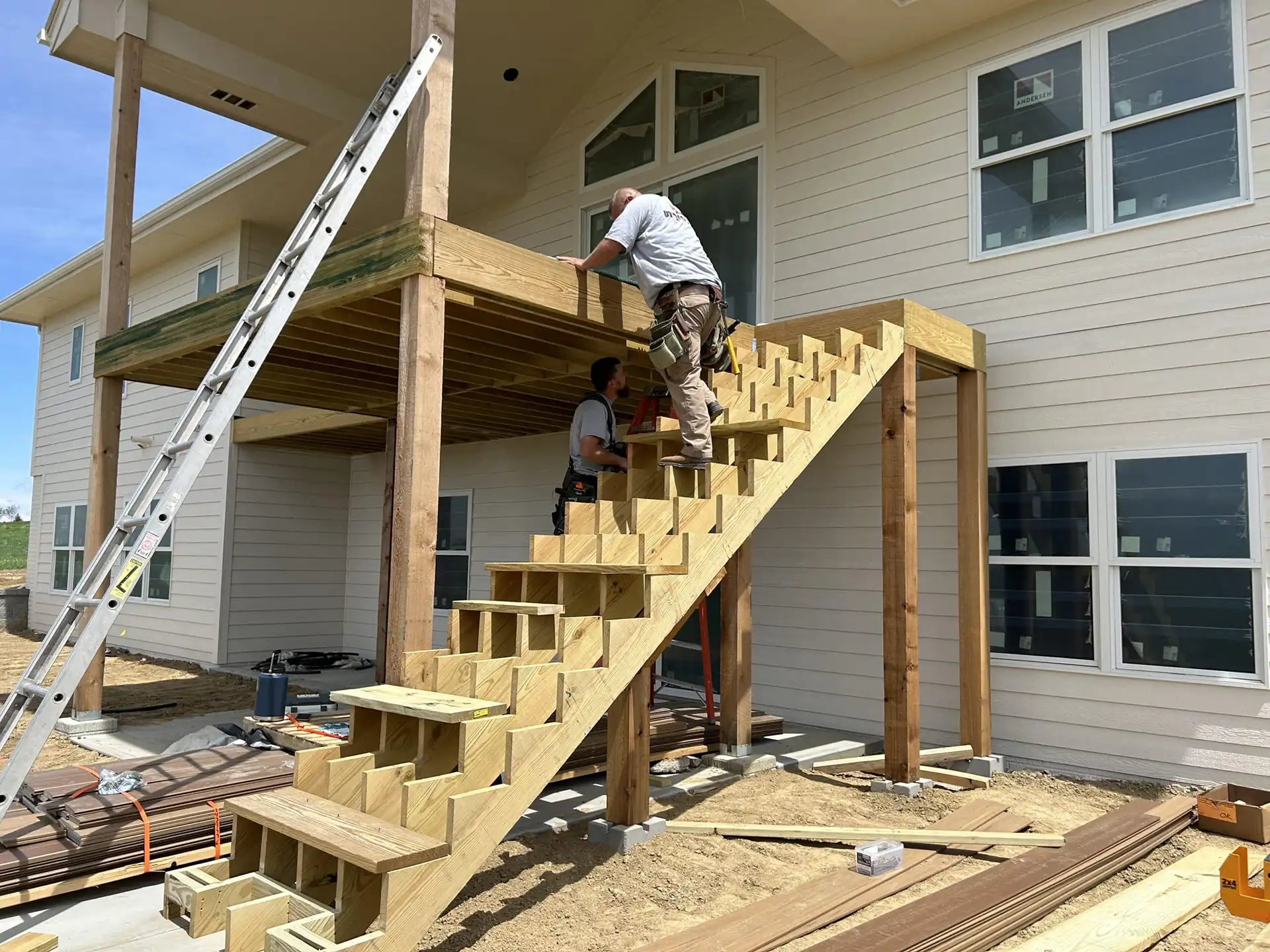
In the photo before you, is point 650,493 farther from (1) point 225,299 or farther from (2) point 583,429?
(1) point 225,299

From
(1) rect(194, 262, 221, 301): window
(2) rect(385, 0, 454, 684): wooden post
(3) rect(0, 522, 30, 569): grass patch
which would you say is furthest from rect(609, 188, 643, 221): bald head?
(3) rect(0, 522, 30, 569): grass patch

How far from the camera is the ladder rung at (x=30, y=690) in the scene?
3369 millimetres

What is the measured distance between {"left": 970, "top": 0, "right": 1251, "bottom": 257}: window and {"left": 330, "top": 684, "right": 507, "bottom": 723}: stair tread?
534 cm

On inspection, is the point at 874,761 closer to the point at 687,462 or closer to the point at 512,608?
the point at 687,462

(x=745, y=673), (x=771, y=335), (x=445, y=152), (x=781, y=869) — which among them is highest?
(x=445, y=152)

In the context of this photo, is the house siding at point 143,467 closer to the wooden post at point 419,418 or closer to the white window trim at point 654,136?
Answer: the white window trim at point 654,136

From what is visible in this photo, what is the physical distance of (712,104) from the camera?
8.69m

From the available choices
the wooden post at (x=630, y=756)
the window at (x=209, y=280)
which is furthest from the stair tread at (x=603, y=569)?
the window at (x=209, y=280)

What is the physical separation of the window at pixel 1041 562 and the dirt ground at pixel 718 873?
101 cm

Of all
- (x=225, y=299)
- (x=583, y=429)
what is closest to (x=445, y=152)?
(x=583, y=429)

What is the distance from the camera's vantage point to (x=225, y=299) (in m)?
5.80

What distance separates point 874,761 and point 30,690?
470 cm

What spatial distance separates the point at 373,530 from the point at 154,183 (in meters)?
79.3

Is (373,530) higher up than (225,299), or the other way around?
(225,299)
